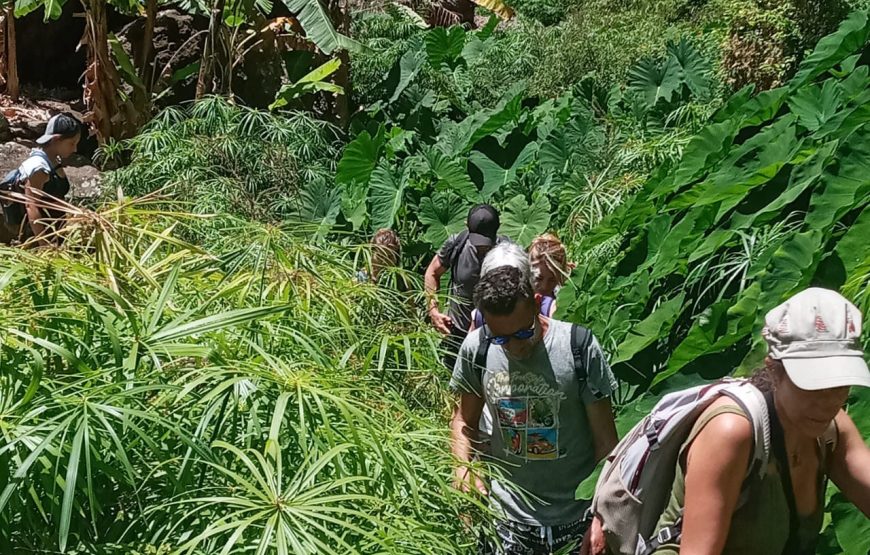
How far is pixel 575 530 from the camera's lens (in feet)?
10.0

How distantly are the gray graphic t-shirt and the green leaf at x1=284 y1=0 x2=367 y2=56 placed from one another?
7825 mm

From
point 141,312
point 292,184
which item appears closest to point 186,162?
point 292,184

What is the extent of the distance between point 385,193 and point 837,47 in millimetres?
4078

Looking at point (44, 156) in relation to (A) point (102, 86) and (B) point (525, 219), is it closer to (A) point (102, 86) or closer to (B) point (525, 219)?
(B) point (525, 219)

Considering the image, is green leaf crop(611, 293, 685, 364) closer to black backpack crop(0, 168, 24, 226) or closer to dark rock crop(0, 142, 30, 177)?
black backpack crop(0, 168, 24, 226)

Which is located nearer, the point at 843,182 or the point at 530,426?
the point at 530,426

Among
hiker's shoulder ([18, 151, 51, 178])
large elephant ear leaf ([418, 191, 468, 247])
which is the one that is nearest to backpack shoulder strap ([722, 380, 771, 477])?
hiker's shoulder ([18, 151, 51, 178])

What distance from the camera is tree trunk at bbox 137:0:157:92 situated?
455 inches

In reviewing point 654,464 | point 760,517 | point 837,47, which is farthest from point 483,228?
point 760,517

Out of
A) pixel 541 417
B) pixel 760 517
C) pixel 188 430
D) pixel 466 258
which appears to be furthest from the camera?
pixel 466 258

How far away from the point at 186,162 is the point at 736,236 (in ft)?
18.5

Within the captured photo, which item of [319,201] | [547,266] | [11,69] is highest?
[547,266]

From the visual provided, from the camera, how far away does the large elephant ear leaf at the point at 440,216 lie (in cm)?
779

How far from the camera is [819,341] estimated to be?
179 cm
